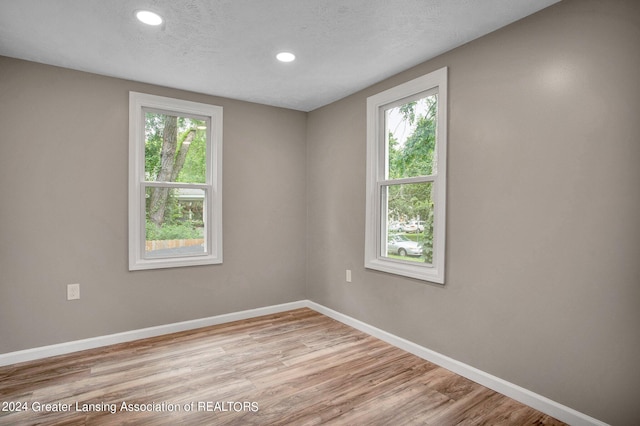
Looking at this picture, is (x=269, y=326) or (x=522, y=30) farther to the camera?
(x=269, y=326)

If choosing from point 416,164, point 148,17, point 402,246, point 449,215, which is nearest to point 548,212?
point 449,215

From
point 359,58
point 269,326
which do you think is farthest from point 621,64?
point 269,326

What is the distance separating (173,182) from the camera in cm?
348

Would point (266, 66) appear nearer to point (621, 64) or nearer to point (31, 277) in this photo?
point (621, 64)

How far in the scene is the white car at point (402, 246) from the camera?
3.02 metres

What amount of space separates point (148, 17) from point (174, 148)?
4.97 feet


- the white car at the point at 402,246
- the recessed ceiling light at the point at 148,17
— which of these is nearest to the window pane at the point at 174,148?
the recessed ceiling light at the point at 148,17

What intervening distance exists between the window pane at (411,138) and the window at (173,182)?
5.95 ft

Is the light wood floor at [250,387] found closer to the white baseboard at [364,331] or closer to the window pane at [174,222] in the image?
the white baseboard at [364,331]

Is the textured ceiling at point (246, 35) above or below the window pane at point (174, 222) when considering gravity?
above

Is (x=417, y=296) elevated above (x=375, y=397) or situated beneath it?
elevated above

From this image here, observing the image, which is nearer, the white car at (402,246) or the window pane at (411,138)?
the window pane at (411,138)

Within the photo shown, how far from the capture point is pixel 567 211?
1.98 m

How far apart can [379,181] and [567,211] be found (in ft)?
5.35
